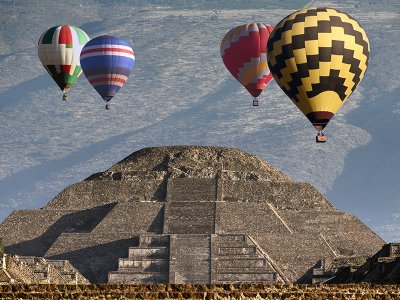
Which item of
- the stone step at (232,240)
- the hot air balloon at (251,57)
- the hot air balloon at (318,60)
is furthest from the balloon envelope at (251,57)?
the hot air balloon at (318,60)

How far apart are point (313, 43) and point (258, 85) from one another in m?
31.3

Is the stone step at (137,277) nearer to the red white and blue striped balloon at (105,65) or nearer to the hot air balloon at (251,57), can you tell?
the hot air balloon at (251,57)

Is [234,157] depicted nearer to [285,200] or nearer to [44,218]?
[285,200]

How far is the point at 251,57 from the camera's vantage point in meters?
120

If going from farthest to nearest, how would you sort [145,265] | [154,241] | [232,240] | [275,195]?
[275,195] → [154,241] → [232,240] → [145,265]

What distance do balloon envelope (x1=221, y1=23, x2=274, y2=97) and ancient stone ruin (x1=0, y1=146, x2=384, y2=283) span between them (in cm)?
1139

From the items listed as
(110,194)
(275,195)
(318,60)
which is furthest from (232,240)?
(318,60)

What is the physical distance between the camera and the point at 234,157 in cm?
14150

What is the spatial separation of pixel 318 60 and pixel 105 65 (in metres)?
41.0

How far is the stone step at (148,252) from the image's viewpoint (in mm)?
118000

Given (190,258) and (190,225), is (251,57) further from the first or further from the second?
(190,258)

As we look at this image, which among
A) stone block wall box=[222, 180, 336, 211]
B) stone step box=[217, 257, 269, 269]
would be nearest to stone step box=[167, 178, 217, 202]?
stone block wall box=[222, 180, 336, 211]

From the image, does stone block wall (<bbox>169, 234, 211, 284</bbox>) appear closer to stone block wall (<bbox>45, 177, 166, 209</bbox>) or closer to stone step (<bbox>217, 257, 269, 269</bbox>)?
stone step (<bbox>217, 257, 269, 269</bbox>)

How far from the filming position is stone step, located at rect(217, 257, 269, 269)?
115438 millimetres
